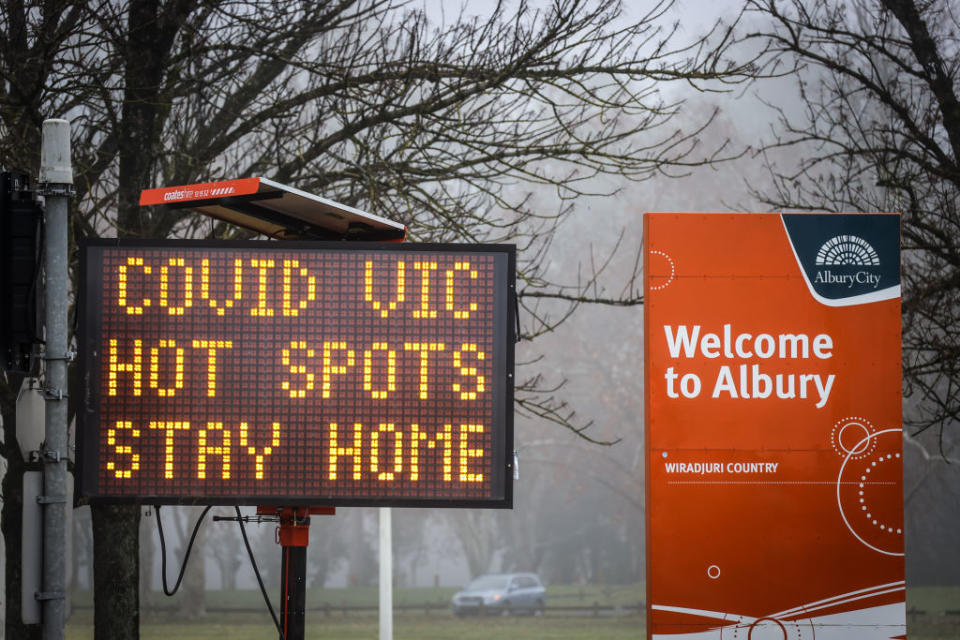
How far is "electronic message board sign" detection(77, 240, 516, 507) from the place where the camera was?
582 cm

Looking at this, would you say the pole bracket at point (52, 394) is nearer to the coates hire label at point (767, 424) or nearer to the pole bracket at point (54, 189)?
the pole bracket at point (54, 189)

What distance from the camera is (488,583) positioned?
Result: 3650 cm

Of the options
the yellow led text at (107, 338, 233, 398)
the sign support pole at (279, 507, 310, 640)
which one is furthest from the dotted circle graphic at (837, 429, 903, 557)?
the yellow led text at (107, 338, 233, 398)

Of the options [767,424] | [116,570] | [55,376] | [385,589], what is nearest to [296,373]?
[55,376]

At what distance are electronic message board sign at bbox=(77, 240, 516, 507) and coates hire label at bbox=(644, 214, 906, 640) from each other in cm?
218

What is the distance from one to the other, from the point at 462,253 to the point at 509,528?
36178 mm

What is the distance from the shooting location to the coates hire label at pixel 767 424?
7.78 m

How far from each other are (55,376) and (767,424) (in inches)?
173

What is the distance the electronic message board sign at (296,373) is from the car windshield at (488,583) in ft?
102

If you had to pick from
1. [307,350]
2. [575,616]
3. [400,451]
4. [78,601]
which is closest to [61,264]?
[307,350]

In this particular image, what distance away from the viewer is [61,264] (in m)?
5.77

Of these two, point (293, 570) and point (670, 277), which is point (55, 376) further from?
point (670, 277)

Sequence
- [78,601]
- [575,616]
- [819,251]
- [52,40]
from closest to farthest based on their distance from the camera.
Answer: [819,251]
[52,40]
[575,616]
[78,601]

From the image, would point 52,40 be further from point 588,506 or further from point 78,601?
point 588,506
